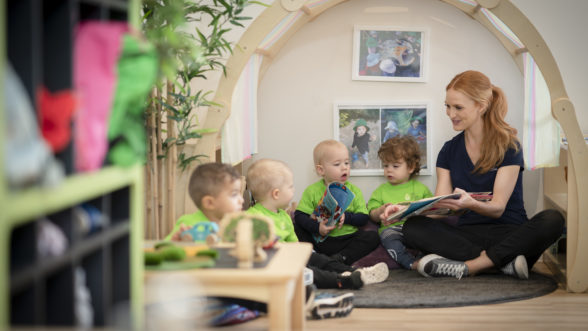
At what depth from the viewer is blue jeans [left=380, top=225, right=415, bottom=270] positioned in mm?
3395

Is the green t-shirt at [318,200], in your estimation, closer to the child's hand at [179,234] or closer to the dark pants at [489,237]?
the dark pants at [489,237]

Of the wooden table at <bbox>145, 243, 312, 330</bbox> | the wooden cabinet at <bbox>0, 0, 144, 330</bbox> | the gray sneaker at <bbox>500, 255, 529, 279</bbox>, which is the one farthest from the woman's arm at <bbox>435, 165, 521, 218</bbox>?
the wooden cabinet at <bbox>0, 0, 144, 330</bbox>

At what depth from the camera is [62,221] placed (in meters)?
1.18

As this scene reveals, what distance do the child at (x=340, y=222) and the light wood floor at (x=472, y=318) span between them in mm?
778

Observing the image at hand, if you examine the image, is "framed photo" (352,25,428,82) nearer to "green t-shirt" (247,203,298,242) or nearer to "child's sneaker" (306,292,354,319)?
"green t-shirt" (247,203,298,242)

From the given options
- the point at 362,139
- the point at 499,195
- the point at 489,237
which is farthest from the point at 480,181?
the point at 362,139

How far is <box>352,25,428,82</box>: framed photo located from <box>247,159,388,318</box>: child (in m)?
1.28

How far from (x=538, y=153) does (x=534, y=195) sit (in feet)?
2.02

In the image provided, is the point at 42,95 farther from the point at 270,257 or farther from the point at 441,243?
the point at 441,243

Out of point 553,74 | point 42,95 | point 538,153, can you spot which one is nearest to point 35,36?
point 42,95

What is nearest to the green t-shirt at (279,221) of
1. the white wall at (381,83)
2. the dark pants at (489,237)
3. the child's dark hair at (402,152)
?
the dark pants at (489,237)

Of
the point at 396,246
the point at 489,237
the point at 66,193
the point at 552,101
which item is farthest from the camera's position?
the point at 396,246

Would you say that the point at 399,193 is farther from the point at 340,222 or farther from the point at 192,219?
the point at 192,219

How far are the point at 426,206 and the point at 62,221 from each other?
208 cm
